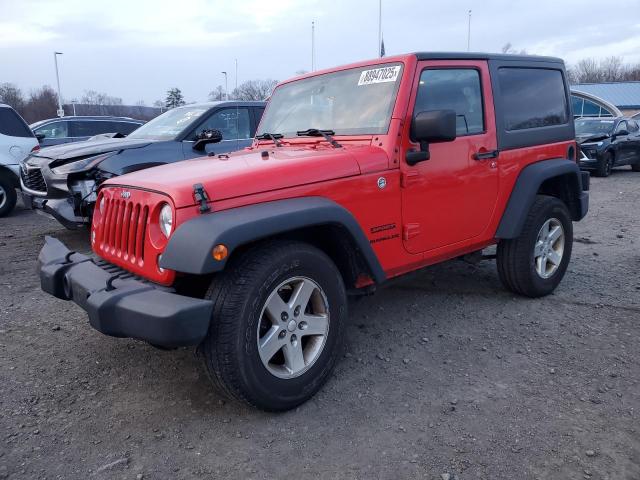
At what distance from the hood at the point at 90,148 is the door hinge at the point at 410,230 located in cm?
410

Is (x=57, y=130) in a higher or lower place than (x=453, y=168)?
higher

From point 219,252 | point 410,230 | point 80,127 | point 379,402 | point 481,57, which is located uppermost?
point 481,57

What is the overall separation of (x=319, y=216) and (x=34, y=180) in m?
5.75

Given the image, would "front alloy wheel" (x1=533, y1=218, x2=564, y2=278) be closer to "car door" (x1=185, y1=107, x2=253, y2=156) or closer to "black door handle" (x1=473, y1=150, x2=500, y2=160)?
"black door handle" (x1=473, y1=150, x2=500, y2=160)

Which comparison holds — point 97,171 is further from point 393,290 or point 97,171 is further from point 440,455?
point 440,455

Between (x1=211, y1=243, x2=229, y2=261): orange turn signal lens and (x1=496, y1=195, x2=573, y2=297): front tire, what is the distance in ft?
9.12

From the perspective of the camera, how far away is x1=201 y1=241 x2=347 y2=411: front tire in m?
2.54

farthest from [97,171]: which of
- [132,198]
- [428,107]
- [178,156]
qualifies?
[428,107]

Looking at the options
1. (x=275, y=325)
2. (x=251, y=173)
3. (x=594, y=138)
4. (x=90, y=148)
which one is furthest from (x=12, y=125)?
(x=594, y=138)

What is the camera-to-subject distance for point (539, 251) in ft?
14.5

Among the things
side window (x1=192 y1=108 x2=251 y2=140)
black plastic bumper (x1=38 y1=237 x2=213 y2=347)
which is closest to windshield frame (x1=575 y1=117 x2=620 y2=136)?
side window (x1=192 y1=108 x2=251 y2=140)

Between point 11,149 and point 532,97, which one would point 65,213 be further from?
point 532,97

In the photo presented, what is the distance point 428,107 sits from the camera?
3.50m

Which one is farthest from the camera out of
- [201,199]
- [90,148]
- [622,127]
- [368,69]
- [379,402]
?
[622,127]
